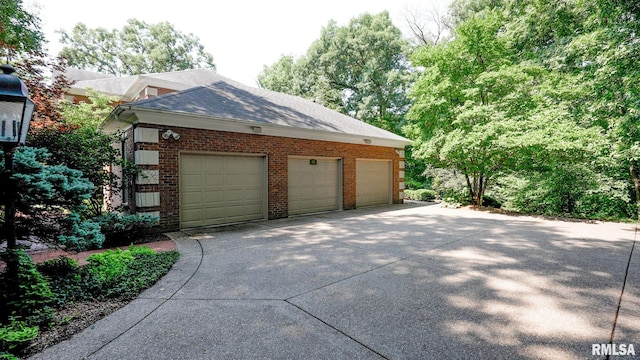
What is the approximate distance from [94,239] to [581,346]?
557 cm

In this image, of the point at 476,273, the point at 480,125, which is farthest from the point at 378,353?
the point at 480,125

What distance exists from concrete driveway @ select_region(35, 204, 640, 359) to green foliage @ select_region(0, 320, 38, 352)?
0.93 feet

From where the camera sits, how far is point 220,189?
26.6ft

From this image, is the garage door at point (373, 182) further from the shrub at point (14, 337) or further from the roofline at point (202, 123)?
the shrub at point (14, 337)

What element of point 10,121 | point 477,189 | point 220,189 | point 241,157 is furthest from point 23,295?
point 477,189

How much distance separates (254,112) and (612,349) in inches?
351

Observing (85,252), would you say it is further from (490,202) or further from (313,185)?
(490,202)

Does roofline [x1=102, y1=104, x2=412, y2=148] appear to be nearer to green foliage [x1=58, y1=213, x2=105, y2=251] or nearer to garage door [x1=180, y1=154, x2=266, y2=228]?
garage door [x1=180, y1=154, x2=266, y2=228]

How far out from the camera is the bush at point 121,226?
19.0 feet

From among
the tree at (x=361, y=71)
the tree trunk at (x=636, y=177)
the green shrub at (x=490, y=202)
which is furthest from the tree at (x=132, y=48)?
the tree trunk at (x=636, y=177)

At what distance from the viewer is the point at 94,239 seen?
3914 millimetres

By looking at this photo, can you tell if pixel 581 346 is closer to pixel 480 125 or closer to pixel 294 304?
pixel 294 304

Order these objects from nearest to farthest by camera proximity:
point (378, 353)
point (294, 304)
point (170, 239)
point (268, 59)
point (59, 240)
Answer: point (378, 353), point (294, 304), point (59, 240), point (170, 239), point (268, 59)

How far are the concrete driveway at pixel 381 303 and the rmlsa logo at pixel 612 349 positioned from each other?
0.5 inches
